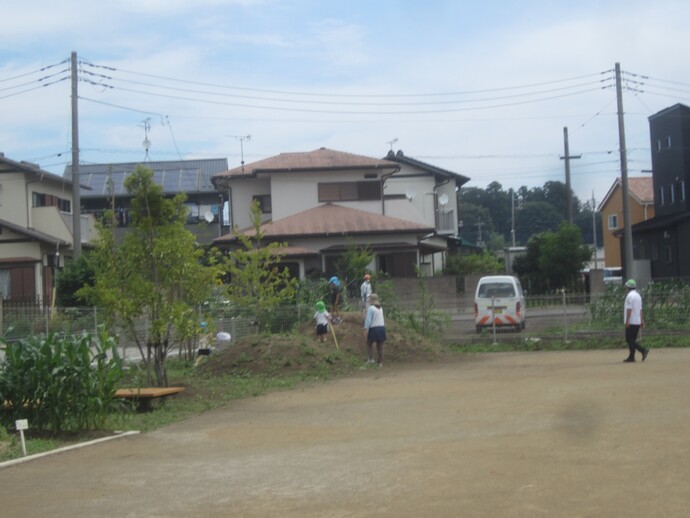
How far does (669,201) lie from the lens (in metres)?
50.5

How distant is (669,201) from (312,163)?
1975cm

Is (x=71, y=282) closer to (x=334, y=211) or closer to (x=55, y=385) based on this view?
(x=334, y=211)

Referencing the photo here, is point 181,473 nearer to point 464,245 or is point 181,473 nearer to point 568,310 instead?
point 568,310

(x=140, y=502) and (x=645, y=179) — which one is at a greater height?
(x=645, y=179)

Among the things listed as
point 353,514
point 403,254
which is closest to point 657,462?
point 353,514

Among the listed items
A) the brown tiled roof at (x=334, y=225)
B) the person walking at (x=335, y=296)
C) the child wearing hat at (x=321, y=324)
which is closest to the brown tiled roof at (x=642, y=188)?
the brown tiled roof at (x=334, y=225)

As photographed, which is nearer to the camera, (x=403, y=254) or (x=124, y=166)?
(x=403, y=254)

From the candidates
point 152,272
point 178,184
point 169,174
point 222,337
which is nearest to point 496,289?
point 222,337

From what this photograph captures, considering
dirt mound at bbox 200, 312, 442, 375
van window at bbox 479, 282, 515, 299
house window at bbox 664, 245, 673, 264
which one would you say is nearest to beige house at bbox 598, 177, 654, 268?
house window at bbox 664, 245, 673, 264

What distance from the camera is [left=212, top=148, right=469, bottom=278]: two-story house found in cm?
4128

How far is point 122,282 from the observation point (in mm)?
16906

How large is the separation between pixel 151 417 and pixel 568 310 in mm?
15566

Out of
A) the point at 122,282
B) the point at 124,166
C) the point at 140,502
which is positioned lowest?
the point at 140,502

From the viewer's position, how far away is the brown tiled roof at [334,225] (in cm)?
4125
